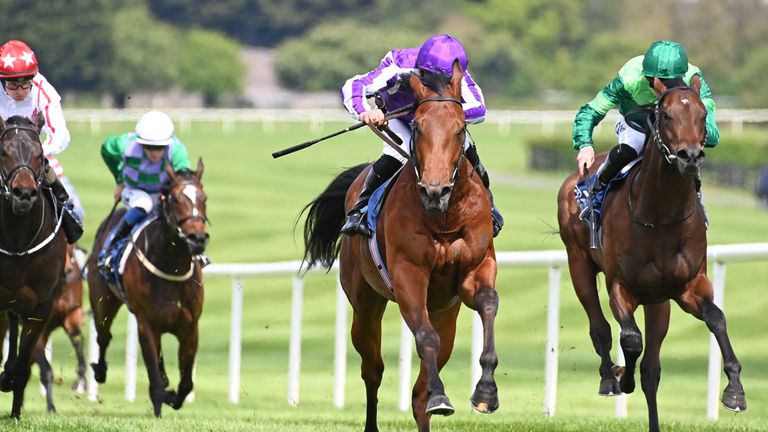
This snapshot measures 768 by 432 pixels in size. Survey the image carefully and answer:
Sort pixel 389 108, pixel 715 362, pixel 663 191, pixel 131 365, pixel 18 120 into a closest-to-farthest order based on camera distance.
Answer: pixel 663 191, pixel 389 108, pixel 18 120, pixel 715 362, pixel 131 365

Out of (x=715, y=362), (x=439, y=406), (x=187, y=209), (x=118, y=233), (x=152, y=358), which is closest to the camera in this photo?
(x=439, y=406)

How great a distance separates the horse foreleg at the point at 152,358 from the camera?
30.7 ft

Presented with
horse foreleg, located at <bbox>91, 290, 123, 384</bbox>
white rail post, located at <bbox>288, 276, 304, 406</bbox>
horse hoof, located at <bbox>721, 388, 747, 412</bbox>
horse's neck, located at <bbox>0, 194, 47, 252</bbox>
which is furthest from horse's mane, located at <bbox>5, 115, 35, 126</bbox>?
horse hoof, located at <bbox>721, 388, 747, 412</bbox>

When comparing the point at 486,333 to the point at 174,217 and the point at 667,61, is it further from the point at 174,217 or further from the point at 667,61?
the point at 174,217

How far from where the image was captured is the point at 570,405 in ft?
36.7

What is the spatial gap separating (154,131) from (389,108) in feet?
10.6

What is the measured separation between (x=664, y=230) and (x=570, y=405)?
4.35 m

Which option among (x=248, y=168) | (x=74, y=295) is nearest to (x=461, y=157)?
(x=74, y=295)

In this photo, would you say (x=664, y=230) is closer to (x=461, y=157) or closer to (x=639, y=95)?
(x=639, y=95)

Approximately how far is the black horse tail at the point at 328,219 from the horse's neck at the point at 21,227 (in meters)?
1.38

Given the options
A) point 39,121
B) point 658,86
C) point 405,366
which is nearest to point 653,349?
point 658,86

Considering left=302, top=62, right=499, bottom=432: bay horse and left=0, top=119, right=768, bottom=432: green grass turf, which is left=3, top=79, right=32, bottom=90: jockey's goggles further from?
left=302, top=62, right=499, bottom=432: bay horse

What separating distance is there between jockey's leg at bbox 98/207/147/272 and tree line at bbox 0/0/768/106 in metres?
40.4

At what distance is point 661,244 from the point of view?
705cm
